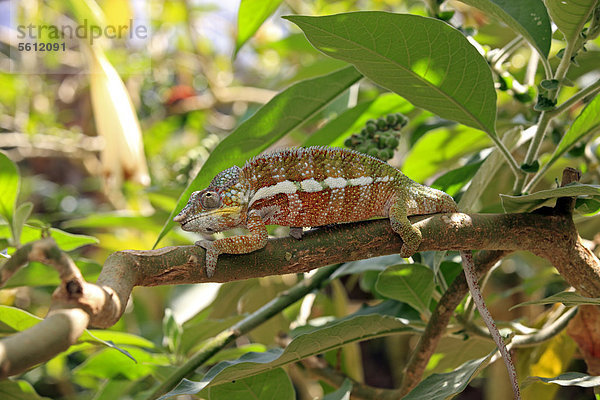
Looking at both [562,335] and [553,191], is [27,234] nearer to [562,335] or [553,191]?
[553,191]

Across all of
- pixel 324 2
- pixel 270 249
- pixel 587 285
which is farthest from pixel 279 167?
pixel 324 2

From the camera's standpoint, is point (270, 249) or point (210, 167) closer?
point (270, 249)

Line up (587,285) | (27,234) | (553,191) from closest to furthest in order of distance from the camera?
(553,191) → (587,285) → (27,234)

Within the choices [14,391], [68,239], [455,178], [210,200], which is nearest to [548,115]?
[455,178]

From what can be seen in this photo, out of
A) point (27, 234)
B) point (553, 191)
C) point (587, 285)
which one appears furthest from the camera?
point (27, 234)

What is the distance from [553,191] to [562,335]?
577 mm

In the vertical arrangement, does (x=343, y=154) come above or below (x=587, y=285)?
above

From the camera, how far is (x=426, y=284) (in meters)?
1.04

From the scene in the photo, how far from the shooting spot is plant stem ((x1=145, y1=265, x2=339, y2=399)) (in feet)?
3.43

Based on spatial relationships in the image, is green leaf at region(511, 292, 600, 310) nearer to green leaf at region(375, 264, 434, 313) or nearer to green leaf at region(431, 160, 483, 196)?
green leaf at region(375, 264, 434, 313)

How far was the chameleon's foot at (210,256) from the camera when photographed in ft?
2.41

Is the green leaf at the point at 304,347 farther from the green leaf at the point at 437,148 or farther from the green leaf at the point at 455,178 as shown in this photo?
the green leaf at the point at 437,148

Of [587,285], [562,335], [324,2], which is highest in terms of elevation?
[324,2]

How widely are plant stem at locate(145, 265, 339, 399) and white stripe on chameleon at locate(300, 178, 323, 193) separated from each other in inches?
9.5
